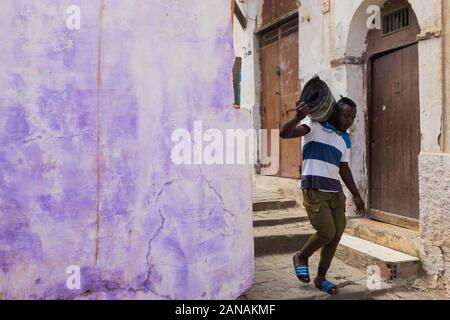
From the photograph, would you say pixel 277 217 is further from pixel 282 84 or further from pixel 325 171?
pixel 282 84

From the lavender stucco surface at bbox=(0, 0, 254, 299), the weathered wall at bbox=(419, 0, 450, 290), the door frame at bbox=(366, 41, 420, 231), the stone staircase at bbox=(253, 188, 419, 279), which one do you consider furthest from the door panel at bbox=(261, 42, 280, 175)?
the lavender stucco surface at bbox=(0, 0, 254, 299)

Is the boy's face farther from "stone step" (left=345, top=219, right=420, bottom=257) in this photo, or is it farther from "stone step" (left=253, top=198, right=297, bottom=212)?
"stone step" (left=253, top=198, right=297, bottom=212)

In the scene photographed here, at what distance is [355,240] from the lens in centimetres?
514

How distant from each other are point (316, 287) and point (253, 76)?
196 inches

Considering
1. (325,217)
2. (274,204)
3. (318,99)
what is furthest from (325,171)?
(274,204)

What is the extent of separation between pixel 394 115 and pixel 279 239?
77.6 inches

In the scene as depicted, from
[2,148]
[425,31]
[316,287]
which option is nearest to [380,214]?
[316,287]

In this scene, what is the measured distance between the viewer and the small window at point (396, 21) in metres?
4.99

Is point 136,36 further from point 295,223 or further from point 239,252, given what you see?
Result: point 295,223

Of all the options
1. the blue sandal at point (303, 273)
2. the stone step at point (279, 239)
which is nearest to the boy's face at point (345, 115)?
the blue sandal at point (303, 273)

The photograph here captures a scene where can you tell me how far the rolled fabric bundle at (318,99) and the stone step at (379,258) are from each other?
170 cm

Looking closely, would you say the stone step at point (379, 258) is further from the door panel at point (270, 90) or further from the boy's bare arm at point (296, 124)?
the door panel at point (270, 90)

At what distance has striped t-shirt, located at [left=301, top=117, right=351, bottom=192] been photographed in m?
3.61

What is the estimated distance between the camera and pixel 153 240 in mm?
3156
